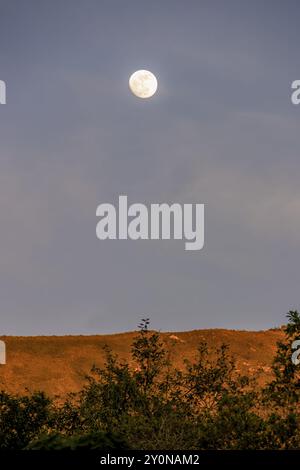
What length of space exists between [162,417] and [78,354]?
60019mm

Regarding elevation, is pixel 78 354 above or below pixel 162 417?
above

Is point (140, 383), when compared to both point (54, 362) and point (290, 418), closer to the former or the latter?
point (290, 418)

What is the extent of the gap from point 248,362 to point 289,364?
59.3 meters

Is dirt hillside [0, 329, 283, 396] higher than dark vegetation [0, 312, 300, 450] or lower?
higher

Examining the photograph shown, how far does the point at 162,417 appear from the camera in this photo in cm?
2589

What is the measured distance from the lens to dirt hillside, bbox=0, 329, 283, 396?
75438mm

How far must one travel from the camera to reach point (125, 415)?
26.5m

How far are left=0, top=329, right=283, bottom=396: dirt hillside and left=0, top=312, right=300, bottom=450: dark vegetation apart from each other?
39.3 meters

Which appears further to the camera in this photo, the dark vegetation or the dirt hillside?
the dirt hillside

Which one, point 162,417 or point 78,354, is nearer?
point 162,417

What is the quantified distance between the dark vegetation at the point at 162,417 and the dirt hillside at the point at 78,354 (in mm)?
39250

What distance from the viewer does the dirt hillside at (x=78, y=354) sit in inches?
2970
